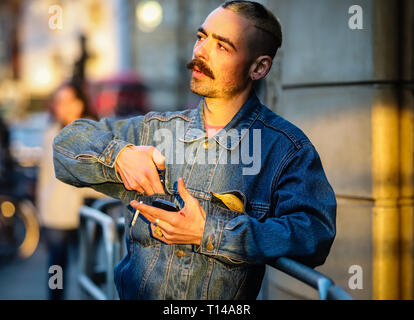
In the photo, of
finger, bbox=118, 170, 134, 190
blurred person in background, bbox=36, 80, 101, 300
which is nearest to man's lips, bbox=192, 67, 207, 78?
finger, bbox=118, 170, 134, 190

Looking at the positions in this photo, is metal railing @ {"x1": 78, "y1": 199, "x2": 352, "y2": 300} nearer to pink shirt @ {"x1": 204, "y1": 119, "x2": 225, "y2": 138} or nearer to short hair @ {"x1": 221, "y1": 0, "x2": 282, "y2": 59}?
pink shirt @ {"x1": 204, "y1": 119, "x2": 225, "y2": 138}

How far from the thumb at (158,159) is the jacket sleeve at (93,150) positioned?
0.11 m

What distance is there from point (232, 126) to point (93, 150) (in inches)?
16.5

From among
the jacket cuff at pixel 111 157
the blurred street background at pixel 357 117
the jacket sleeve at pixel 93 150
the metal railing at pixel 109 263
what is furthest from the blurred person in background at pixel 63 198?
the jacket cuff at pixel 111 157

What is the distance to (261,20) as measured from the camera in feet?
4.78

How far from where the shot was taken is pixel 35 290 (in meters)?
5.84

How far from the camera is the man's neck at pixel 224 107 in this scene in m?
1.56

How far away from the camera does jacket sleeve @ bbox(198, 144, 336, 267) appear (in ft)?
4.63

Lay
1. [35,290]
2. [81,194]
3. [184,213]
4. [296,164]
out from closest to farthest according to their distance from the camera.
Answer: [184,213] → [296,164] → [81,194] → [35,290]

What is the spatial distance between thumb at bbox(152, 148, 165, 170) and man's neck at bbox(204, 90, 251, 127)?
19 centimetres
